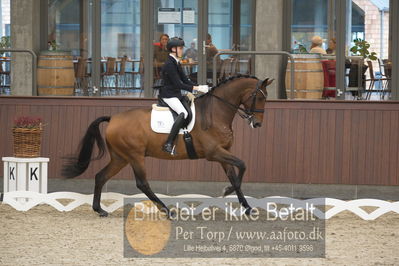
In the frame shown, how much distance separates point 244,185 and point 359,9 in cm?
364

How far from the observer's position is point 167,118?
36.4 ft

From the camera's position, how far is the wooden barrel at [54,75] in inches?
571

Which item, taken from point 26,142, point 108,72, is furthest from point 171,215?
point 108,72

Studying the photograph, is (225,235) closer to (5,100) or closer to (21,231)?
(21,231)

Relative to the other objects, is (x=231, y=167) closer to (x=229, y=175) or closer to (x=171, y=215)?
(x=229, y=175)

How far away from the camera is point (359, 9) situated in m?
14.7

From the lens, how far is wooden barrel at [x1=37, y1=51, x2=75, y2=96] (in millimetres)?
14500

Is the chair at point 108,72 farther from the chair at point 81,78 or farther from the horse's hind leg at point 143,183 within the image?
the horse's hind leg at point 143,183

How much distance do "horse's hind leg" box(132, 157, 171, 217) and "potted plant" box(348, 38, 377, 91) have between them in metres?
4.89

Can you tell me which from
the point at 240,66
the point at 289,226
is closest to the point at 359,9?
the point at 240,66

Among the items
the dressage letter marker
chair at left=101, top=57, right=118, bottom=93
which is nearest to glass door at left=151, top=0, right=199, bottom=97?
chair at left=101, top=57, right=118, bottom=93

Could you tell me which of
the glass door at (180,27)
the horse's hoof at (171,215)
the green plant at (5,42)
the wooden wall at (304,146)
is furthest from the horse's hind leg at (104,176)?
the green plant at (5,42)

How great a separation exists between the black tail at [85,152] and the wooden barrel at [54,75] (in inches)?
129

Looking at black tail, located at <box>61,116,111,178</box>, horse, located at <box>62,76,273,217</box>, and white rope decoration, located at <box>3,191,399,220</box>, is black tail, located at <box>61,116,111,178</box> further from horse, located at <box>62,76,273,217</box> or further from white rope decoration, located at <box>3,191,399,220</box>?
white rope decoration, located at <box>3,191,399,220</box>
